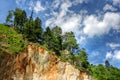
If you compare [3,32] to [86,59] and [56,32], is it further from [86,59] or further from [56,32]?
[86,59]

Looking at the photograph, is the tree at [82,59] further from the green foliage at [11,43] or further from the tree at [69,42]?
the green foliage at [11,43]

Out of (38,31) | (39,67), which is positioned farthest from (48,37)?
(39,67)

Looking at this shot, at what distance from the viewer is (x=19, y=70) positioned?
6888 centimetres

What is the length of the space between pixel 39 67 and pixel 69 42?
3125cm

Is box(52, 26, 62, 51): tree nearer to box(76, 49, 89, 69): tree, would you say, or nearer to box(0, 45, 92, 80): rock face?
box(76, 49, 89, 69): tree

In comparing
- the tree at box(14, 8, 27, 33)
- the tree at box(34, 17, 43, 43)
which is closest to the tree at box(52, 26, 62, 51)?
the tree at box(34, 17, 43, 43)

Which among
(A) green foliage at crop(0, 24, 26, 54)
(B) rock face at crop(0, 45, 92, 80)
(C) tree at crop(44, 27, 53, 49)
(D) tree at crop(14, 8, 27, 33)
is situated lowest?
(B) rock face at crop(0, 45, 92, 80)

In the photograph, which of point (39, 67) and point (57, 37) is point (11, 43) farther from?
point (57, 37)

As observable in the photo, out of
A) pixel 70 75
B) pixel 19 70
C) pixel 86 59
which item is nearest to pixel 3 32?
pixel 19 70

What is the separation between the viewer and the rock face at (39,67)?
2714 inches

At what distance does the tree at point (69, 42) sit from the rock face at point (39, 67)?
75.4 ft

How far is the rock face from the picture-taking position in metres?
68.9

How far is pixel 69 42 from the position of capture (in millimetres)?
101500

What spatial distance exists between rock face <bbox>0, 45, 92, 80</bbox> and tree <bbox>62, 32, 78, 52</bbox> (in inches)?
905
